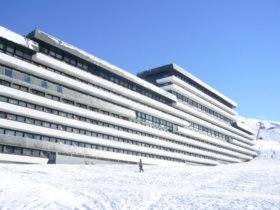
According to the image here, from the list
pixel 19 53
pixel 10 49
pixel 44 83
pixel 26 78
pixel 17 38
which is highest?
pixel 17 38

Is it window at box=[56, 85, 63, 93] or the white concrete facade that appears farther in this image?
window at box=[56, 85, 63, 93]

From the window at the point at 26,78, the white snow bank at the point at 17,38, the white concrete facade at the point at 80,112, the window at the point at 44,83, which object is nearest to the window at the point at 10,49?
the white concrete facade at the point at 80,112

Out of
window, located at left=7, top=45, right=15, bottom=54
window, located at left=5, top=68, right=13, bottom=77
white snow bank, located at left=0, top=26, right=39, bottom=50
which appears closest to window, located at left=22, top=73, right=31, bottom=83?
window, located at left=5, top=68, right=13, bottom=77

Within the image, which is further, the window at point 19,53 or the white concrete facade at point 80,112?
the window at point 19,53

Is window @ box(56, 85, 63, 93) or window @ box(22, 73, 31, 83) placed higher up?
window @ box(22, 73, 31, 83)

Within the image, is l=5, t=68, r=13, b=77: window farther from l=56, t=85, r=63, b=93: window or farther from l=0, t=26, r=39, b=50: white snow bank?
l=56, t=85, r=63, b=93: window

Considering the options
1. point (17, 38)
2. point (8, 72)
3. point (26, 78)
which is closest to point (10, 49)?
point (17, 38)

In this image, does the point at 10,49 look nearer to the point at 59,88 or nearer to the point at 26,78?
the point at 26,78

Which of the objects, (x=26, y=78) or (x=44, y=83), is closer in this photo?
(x=26, y=78)

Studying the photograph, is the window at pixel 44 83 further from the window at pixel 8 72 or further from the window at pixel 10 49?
the window at pixel 10 49

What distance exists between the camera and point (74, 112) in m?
54.7

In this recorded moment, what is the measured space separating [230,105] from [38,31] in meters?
78.9

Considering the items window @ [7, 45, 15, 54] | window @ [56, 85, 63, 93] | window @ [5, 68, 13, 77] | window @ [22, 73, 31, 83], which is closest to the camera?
window @ [5, 68, 13, 77]

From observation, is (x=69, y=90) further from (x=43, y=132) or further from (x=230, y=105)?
(x=230, y=105)
